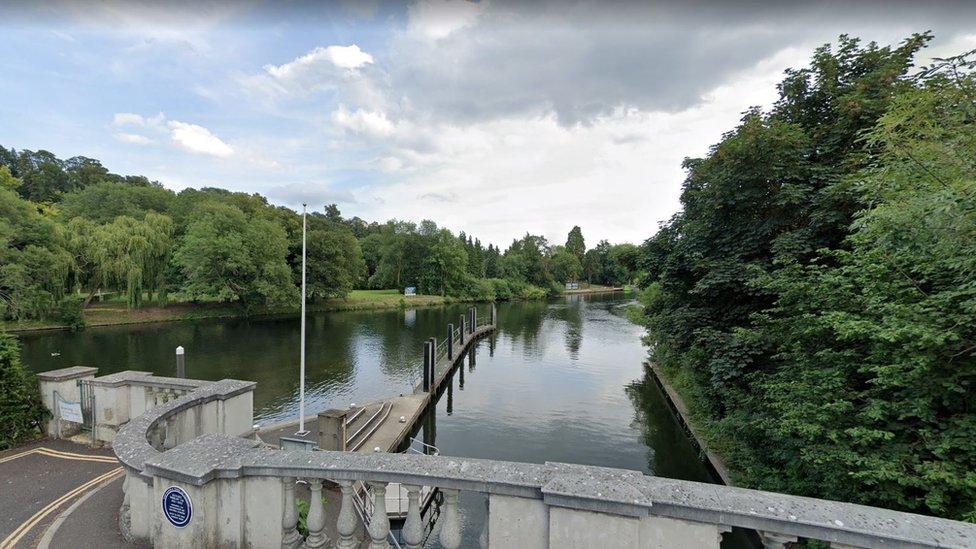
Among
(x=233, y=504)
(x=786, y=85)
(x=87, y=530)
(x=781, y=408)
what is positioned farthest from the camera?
(x=786, y=85)

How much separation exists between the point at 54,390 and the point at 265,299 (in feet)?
112

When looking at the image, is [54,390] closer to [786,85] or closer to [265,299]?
[786,85]

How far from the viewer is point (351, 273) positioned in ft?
163

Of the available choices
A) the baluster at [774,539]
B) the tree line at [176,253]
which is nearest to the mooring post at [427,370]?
the tree line at [176,253]

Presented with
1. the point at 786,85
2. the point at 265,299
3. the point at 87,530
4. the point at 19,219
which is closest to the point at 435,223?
the point at 265,299

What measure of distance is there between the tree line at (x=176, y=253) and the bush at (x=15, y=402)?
618 inches

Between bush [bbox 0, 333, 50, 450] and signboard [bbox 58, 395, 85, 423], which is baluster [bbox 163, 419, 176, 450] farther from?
bush [bbox 0, 333, 50, 450]

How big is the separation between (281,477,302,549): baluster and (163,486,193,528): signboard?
64 centimetres

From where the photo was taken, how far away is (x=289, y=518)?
9.96 feet

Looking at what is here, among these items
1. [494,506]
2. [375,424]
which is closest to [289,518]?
[494,506]

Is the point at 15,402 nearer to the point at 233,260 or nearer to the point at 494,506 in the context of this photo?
the point at 494,506

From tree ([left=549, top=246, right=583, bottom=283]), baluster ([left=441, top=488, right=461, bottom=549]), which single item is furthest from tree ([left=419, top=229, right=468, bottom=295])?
baluster ([left=441, top=488, right=461, bottom=549])

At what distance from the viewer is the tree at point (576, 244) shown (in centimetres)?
10606

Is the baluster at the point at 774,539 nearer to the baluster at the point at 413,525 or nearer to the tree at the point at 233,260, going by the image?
the baluster at the point at 413,525
